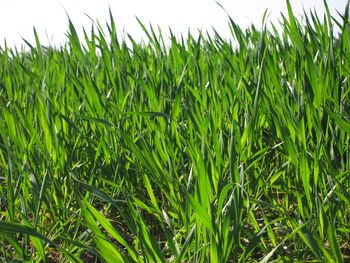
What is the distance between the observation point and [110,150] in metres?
1.12

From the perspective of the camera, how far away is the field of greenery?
0.76m

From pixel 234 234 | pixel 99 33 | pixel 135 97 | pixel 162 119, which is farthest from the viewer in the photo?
pixel 99 33

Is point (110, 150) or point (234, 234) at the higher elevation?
point (110, 150)

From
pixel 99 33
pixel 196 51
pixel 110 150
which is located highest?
pixel 99 33

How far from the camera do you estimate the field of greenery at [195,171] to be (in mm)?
765

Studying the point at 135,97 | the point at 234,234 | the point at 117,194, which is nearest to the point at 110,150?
the point at 117,194

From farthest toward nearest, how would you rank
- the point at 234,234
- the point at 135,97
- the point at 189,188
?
the point at 135,97 → the point at 189,188 → the point at 234,234

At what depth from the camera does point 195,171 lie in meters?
0.85

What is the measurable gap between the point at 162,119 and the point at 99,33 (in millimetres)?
540

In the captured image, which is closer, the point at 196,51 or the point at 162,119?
the point at 162,119

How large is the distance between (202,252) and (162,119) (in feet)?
1.34

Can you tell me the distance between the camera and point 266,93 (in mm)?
1168

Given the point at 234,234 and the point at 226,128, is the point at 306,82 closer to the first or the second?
the point at 226,128

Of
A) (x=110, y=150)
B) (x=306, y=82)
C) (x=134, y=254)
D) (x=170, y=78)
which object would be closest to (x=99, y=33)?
(x=170, y=78)
